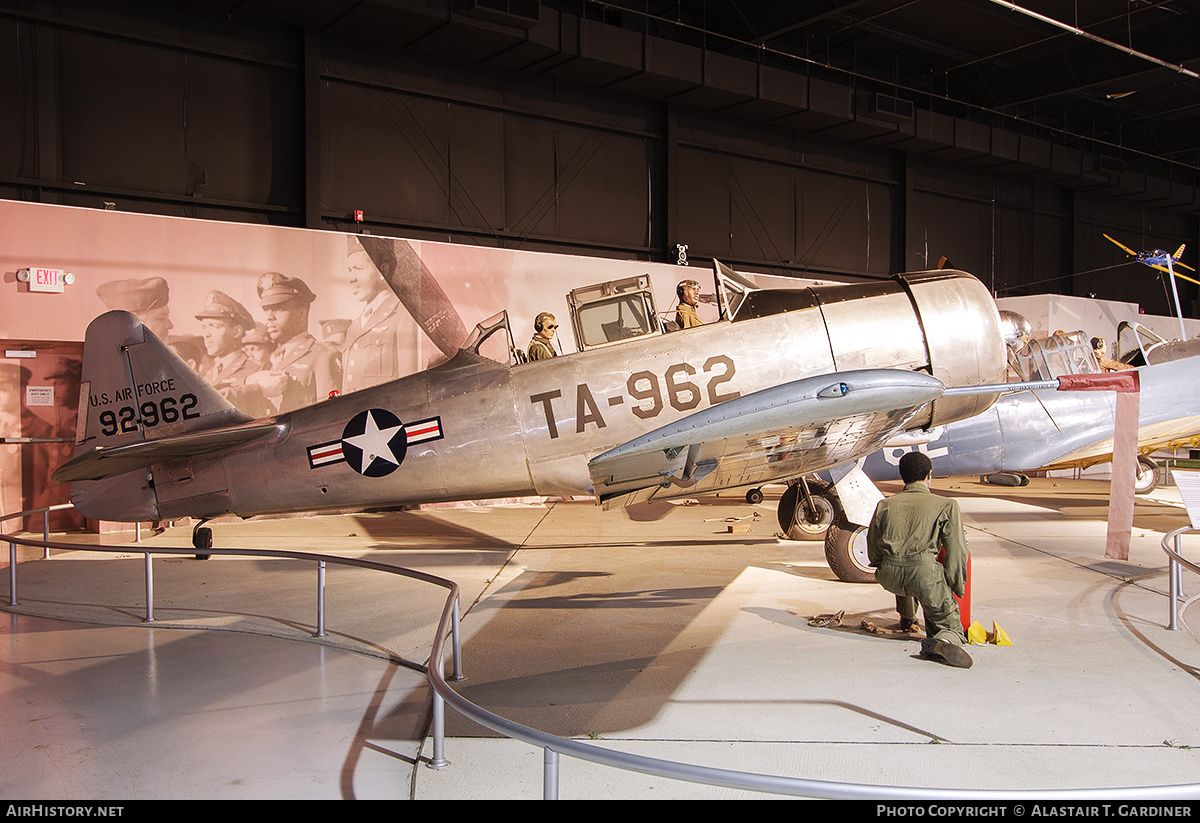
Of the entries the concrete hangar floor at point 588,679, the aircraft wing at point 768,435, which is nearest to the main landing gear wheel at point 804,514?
the concrete hangar floor at point 588,679

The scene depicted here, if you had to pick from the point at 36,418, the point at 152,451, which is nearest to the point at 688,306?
the point at 152,451

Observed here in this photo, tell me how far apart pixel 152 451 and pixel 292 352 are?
561 cm

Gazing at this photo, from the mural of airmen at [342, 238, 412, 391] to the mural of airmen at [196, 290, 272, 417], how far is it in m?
1.33

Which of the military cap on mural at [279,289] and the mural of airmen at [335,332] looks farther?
the mural of airmen at [335,332]

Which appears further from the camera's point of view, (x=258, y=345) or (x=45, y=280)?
(x=258, y=345)

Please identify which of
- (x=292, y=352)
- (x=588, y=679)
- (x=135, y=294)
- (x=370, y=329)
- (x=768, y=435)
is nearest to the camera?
(x=588, y=679)

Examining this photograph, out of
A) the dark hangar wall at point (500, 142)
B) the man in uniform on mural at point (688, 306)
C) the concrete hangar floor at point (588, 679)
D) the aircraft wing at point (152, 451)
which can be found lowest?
the concrete hangar floor at point (588, 679)

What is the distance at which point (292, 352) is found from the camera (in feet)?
38.4

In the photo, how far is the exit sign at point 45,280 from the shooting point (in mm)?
9859

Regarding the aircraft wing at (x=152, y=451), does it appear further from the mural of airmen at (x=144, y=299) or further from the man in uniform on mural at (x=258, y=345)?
the man in uniform on mural at (x=258, y=345)

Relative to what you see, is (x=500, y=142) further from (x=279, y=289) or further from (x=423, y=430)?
(x=423, y=430)

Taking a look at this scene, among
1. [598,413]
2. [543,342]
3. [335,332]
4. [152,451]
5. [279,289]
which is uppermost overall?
[279,289]

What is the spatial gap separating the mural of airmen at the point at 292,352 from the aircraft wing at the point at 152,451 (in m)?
4.95

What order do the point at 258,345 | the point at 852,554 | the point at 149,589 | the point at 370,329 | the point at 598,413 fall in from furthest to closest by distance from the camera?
1. the point at 370,329
2. the point at 258,345
3. the point at 852,554
4. the point at 598,413
5. the point at 149,589
